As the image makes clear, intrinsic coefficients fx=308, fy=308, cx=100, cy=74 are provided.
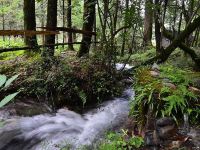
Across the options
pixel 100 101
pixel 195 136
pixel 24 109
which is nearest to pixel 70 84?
pixel 100 101

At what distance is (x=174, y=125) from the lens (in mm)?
4078

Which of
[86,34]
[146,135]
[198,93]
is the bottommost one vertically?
[146,135]

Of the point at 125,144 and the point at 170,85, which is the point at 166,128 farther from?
the point at 170,85

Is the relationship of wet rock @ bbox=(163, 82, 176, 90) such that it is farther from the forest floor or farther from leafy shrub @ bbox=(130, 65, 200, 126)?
the forest floor

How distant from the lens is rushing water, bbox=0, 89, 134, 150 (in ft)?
15.8

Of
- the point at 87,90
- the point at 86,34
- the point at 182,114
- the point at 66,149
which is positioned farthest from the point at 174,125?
the point at 86,34

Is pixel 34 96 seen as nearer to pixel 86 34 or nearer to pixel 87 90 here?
pixel 87 90

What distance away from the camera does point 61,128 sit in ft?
17.9

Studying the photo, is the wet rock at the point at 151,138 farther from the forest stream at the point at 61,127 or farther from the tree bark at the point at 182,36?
the tree bark at the point at 182,36

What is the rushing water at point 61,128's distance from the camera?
189 inches

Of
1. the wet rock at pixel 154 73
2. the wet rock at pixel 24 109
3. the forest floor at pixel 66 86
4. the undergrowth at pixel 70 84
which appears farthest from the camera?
the undergrowth at pixel 70 84

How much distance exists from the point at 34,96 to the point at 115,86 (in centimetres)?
186

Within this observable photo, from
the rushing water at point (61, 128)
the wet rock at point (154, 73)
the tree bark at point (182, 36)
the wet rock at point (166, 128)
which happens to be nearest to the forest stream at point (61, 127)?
the rushing water at point (61, 128)

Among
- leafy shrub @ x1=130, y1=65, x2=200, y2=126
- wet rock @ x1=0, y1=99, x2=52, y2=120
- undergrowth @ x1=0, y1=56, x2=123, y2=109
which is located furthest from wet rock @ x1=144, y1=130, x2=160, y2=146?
wet rock @ x1=0, y1=99, x2=52, y2=120
